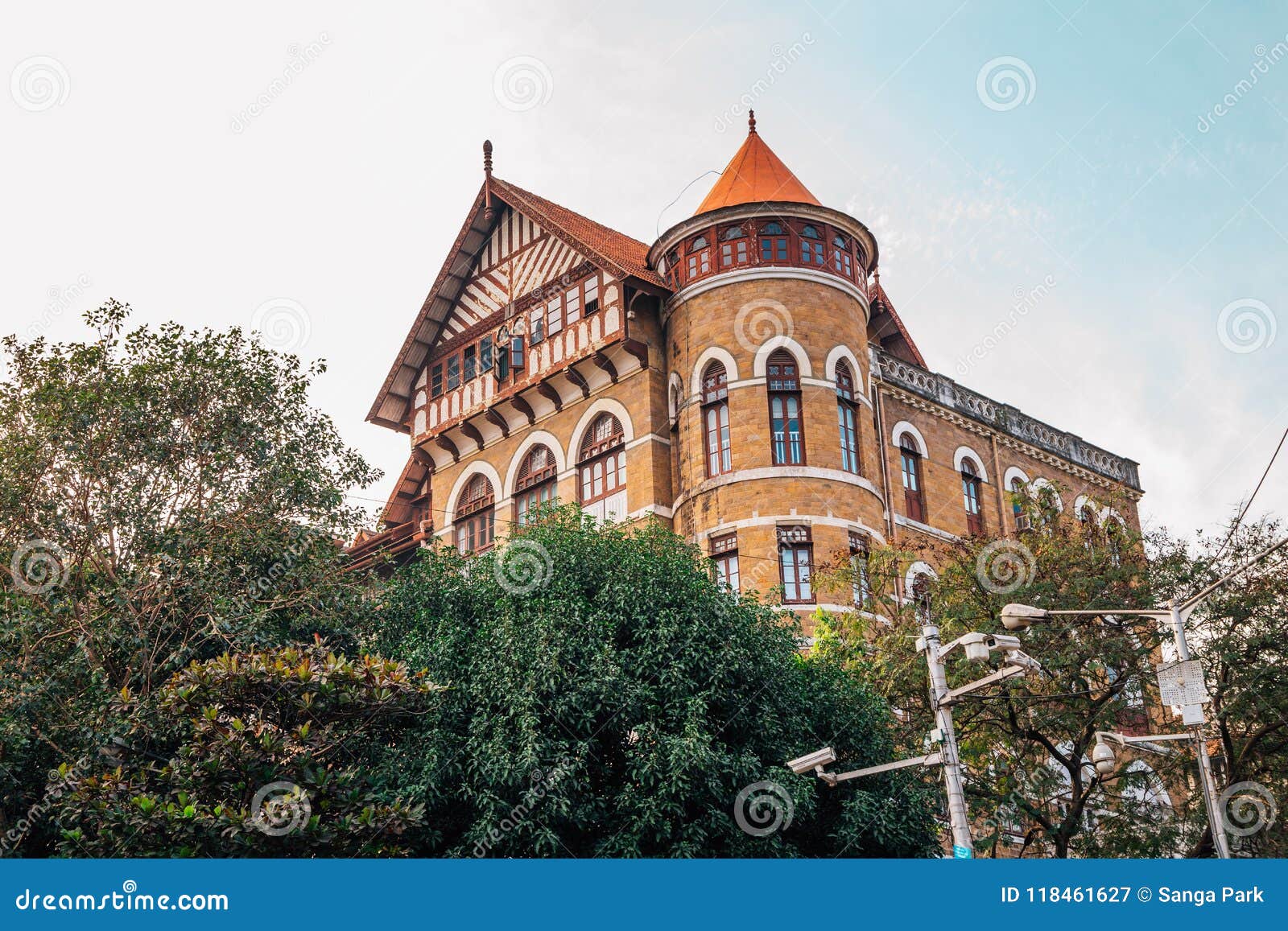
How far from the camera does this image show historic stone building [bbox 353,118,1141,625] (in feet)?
101

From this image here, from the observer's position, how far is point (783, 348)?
3164cm

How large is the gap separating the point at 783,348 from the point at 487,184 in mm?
10575

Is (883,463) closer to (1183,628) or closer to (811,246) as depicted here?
(811,246)

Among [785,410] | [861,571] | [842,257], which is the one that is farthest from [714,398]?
[861,571]

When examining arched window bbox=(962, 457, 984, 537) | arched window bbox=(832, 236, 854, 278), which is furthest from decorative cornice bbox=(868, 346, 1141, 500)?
arched window bbox=(832, 236, 854, 278)

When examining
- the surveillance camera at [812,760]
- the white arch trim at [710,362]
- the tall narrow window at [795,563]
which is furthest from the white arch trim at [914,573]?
the surveillance camera at [812,760]

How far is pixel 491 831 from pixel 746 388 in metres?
15.4

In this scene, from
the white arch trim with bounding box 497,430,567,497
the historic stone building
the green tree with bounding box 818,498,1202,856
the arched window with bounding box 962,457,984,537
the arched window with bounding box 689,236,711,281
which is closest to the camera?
the green tree with bounding box 818,498,1202,856

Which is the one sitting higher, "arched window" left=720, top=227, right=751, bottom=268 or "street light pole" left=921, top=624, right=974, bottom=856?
"arched window" left=720, top=227, right=751, bottom=268

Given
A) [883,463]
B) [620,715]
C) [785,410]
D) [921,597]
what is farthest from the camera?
[883,463]

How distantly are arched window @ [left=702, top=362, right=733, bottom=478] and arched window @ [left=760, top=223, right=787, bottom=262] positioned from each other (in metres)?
2.92

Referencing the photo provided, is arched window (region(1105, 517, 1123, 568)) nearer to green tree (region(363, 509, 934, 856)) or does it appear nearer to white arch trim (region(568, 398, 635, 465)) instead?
green tree (region(363, 509, 934, 856))

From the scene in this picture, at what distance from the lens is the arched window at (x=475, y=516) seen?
120 feet

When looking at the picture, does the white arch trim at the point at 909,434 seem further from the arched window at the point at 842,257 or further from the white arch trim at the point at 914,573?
the arched window at the point at 842,257
